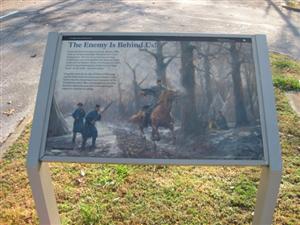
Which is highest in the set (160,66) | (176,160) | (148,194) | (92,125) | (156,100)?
(160,66)

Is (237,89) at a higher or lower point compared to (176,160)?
higher

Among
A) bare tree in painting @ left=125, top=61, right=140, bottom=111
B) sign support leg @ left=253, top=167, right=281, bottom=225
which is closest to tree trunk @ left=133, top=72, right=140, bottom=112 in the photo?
bare tree in painting @ left=125, top=61, right=140, bottom=111

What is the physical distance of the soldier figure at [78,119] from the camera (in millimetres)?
2506

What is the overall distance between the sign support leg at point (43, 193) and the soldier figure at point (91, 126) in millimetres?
305

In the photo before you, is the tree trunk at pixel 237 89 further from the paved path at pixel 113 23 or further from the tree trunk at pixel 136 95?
the paved path at pixel 113 23

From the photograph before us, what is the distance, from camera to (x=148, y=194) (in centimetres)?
375

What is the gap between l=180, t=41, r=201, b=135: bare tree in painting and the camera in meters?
2.48

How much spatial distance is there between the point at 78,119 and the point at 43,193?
1.71ft

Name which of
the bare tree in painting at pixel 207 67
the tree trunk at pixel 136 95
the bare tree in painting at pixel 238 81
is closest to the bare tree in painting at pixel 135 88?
the tree trunk at pixel 136 95

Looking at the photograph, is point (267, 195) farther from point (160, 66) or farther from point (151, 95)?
point (160, 66)

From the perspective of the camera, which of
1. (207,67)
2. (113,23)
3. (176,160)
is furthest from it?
(113,23)

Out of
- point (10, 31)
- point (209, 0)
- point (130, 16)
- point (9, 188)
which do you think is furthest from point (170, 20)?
point (9, 188)

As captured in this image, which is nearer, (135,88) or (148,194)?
(135,88)

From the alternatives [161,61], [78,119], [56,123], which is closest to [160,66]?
[161,61]
